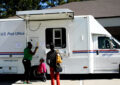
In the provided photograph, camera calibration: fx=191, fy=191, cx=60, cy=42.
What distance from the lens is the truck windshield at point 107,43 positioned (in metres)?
8.52

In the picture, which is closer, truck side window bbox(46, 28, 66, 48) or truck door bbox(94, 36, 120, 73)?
truck side window bbox(46, 28, 66, 48)

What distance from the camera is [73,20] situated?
8.29m

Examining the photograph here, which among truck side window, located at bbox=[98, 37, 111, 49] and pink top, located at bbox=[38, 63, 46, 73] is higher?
truck side window, located at bbox=[98, 37, 111, 49]

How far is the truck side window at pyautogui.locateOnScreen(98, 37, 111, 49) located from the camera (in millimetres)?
8547

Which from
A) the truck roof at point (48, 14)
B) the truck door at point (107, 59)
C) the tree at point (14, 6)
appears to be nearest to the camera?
the truck roof at point (48, 14)

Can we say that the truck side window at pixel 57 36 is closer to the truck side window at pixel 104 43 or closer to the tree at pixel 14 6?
the truck side window at pixel 104 43

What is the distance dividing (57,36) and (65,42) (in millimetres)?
443

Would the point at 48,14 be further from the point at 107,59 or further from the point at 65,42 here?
the point at 107,59

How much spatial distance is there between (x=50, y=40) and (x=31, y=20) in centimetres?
125

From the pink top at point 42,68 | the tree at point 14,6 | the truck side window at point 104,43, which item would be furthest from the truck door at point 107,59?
the tree at point 14,6

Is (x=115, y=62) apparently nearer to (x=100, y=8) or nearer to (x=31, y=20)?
(x=31, y=20)

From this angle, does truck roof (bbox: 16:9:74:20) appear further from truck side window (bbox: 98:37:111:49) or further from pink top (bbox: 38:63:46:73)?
pink top (bbox: 38:63:46:73)

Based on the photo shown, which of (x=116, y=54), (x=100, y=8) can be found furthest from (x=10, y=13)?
(x=116, y=54)

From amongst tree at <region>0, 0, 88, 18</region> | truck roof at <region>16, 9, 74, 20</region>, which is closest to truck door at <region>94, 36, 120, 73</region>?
truck roof at <region>16, 9, 74, 20</region>
